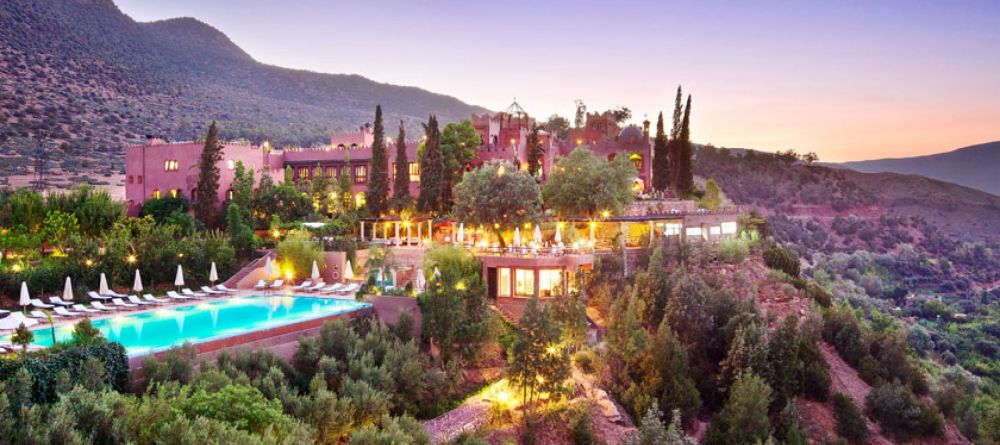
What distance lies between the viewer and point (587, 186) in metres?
35.1

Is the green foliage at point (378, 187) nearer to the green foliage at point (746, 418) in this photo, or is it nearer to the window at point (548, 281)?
the window at point (548, 281)

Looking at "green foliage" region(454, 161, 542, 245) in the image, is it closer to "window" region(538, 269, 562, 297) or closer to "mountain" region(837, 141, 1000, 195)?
"window" region(538, 269, 562, 297)

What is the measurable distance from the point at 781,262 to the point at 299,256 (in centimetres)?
2312

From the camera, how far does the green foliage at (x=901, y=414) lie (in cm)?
2633

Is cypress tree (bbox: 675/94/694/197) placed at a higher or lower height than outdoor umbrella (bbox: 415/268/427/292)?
higher

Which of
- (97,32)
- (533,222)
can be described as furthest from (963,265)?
(97,32)

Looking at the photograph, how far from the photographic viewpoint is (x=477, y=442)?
17219mm

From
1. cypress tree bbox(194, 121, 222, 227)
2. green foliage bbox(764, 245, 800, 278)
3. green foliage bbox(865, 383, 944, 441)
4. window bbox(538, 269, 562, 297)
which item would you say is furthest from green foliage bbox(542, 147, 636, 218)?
cypress tree bbox(194, 121, 222, 227)

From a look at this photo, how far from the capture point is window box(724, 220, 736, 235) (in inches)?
1481

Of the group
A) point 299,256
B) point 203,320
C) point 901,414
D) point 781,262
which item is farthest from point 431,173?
point 901,414

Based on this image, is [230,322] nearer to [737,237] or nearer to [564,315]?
[564,315]

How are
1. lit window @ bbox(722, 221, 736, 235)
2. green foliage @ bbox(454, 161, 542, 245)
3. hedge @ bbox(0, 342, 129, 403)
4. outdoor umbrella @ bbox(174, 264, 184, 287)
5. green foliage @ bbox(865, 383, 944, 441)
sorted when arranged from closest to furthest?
hedge @ bbox(0, 342, 129, 403) < outdoor umbrella @ bbox(174, 264, 184, 287) < green foliage @ bbox(865, 383, 944, 441) < green foliage @ bbox(454, 161, 542, 245) < lit window @ bbox(722, 221, 736, 235)

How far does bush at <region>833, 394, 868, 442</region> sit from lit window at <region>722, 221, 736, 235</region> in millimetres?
12982

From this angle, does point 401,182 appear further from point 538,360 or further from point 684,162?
point 538,360
